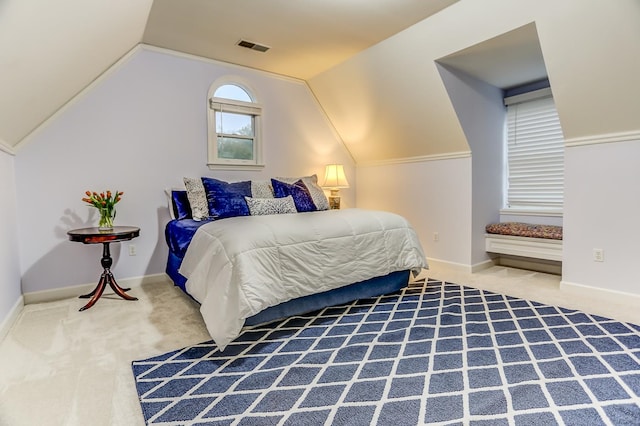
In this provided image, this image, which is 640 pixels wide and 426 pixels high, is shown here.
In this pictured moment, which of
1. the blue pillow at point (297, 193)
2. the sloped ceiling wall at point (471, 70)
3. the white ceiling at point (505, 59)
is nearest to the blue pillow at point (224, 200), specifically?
the blue pillow at point (297, 193)

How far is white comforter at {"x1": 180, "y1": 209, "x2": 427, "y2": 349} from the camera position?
2061 millimetres

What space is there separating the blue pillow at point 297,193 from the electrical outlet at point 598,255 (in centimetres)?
263

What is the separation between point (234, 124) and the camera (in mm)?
4301

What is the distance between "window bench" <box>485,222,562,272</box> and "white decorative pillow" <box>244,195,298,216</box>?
242 centimetres

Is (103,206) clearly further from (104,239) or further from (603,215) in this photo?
(603,215)

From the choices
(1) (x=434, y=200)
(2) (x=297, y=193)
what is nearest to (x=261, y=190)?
(2) (x=297, y=193)

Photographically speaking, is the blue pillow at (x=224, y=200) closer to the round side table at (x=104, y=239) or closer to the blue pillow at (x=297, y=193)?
the blue pillow at (x=297, y=193)

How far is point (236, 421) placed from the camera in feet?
4.66

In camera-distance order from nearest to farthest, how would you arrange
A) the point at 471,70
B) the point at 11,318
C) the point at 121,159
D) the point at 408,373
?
the point at 408,373 < the point at 11,318 < the point at 121,159 < the point at 471,70

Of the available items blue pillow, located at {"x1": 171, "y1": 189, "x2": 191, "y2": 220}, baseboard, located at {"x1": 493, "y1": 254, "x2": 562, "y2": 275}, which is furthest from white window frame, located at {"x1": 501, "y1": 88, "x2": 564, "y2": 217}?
blue pillow, located at {"x1": 171, "y1": 189, "x2": 191, "y2": 220}

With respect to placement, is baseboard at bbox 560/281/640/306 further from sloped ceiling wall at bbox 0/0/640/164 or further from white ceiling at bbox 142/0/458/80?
white ceiling at bbox 142/0/458/80

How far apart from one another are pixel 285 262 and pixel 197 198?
158 cm

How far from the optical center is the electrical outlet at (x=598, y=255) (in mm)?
2970

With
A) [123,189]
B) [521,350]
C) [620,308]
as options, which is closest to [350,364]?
[521,350]
